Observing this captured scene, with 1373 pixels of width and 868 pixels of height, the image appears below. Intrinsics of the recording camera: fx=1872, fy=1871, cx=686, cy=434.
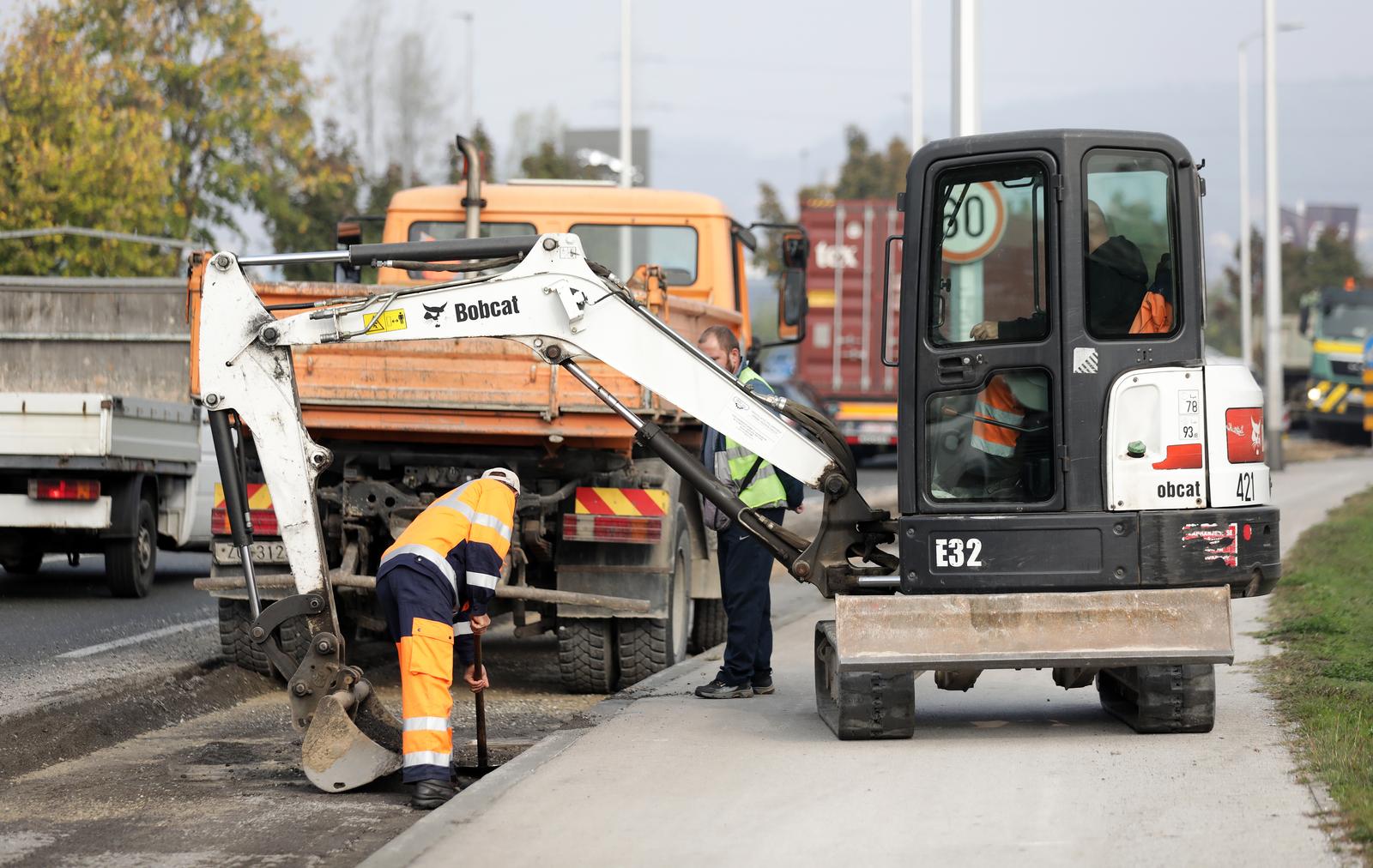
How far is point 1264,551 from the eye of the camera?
7766mm

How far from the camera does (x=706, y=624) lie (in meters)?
12.2

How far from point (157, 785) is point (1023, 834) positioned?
3.75 metres

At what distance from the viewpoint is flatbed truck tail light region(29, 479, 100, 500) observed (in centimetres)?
1384

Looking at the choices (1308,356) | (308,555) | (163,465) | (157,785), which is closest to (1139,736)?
(308,555)

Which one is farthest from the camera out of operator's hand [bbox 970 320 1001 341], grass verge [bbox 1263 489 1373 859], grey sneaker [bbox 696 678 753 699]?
grey sneaker [bbox 696 678 753 699]

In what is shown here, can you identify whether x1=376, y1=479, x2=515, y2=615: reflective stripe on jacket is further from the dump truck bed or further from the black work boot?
the dump truck bed

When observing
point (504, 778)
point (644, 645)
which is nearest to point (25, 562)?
point (644, 645)

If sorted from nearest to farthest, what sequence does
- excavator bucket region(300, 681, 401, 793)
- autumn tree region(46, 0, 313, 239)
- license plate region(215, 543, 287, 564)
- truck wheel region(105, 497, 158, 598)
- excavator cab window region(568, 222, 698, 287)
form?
excavator bucket region(300, 681, 401, 793) < license plate region(215, 543, 287, 564) < excavator cab window region(568, 222, 698, 287) < truck wheel region(105, 497, 158, 598) < autumn tree region(46, 0, 313, 239)

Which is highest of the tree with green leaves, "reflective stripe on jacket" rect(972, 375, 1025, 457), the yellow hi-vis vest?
the tree with green leaves

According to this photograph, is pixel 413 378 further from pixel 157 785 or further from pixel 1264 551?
pixel 1264 551

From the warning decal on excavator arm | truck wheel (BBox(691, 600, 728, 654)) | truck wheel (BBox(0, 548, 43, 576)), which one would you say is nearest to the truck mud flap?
the warning decal on excavator arm

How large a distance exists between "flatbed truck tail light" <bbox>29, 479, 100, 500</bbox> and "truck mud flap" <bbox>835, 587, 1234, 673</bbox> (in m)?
8.07

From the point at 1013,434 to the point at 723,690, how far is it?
2.34m

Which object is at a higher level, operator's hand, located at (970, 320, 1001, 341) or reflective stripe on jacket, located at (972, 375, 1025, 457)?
operator's hand, located at (970, 320, 1001, 341)
